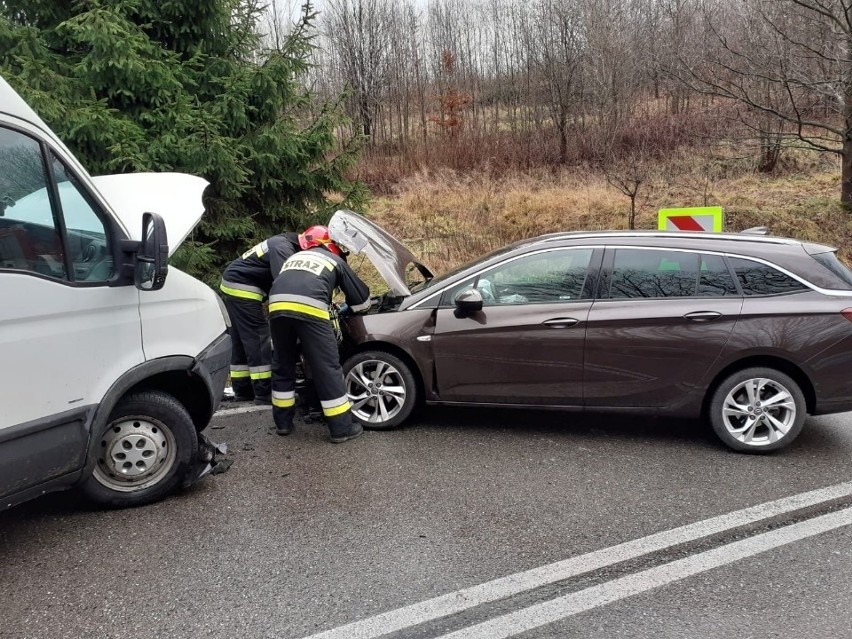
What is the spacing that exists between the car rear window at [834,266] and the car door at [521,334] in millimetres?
1606

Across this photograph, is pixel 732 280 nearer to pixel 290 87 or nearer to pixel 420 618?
pixel 420 618

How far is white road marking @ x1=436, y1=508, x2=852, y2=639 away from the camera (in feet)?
8.79

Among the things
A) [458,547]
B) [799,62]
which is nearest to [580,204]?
[799,62]

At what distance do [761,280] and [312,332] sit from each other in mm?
3354

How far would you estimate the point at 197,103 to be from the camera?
25.2 feet

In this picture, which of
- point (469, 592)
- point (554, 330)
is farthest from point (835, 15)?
point (469, 592)

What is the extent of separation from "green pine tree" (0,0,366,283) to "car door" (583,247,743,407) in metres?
4.83

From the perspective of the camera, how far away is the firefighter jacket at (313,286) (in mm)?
4695

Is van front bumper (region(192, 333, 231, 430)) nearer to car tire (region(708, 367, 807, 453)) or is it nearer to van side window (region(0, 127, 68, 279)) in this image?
van side window (region(0, 127, 68, 279))

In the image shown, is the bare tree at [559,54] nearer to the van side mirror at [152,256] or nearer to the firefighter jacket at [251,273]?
the firefighter jacket at [251,273]

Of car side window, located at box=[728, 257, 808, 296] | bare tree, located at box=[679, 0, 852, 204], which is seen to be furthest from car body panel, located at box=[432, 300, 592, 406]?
bare tree, located at box=[679, 0, 852, 204]

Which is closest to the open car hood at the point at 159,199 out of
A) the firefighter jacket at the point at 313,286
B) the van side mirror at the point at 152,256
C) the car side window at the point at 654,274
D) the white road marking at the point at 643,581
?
the van side mirror at the point at 152,256

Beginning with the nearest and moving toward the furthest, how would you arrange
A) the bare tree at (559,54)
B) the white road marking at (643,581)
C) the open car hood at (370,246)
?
1. the white road marking at (643,581)
2. the open car hood at (370,246)
3. the bare tree at (559,54)

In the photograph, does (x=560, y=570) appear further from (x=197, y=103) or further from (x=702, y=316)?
(x=197, y=103)
